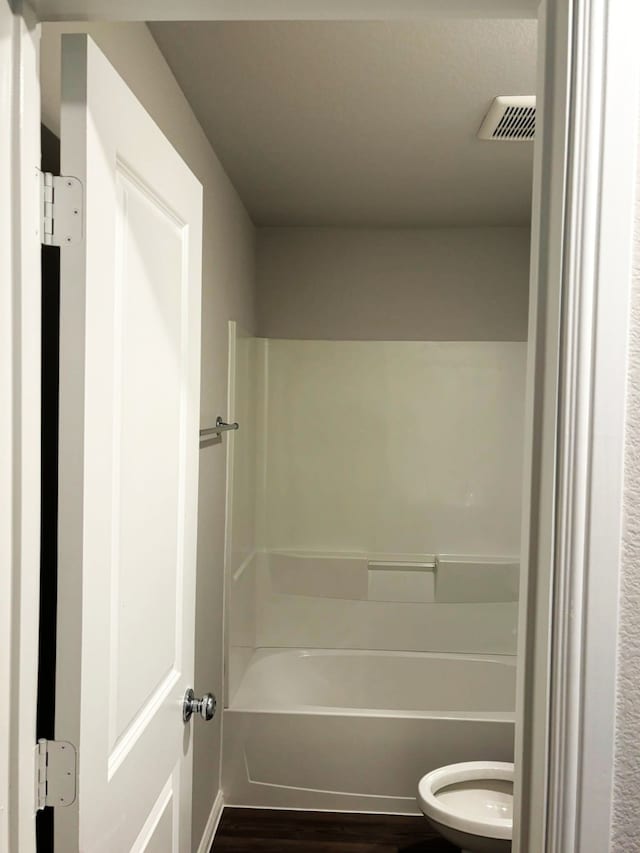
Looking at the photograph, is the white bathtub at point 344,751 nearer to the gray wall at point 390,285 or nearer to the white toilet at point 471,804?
the white toilet at point 471,804

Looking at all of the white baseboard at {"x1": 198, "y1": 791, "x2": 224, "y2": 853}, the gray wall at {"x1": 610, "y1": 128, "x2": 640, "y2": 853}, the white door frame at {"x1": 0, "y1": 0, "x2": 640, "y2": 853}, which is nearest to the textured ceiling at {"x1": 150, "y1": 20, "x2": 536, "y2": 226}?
the white door frame at {"x1": 0, "y1": 0, "x2": 640, "y2": 853}

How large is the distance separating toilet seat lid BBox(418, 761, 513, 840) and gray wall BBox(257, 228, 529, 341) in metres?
2.13

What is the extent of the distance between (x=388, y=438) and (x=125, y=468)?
9.66ft

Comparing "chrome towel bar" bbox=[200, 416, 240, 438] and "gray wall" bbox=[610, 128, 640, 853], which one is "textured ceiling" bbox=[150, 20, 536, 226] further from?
"gray wall" bbox=[610, 128, 640, 853]

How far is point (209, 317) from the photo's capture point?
272cm

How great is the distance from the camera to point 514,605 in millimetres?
3961

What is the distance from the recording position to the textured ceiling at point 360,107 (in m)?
1.92

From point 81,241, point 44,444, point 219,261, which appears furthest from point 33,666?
point 219,261

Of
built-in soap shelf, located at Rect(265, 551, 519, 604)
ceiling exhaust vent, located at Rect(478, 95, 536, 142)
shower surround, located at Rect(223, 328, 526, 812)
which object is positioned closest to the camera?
ceiling exhaust vent, located at Rect(478, 95, 536, 142)

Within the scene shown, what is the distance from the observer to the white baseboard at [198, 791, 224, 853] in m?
2.79

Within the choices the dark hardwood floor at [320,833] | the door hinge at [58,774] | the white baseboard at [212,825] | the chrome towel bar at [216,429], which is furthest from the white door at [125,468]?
the dark hardwood floor at [320,833]

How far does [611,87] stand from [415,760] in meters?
3.00

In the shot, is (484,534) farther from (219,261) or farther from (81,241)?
(81,241)

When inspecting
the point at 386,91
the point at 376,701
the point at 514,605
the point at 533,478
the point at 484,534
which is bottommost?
the point at 376,701
